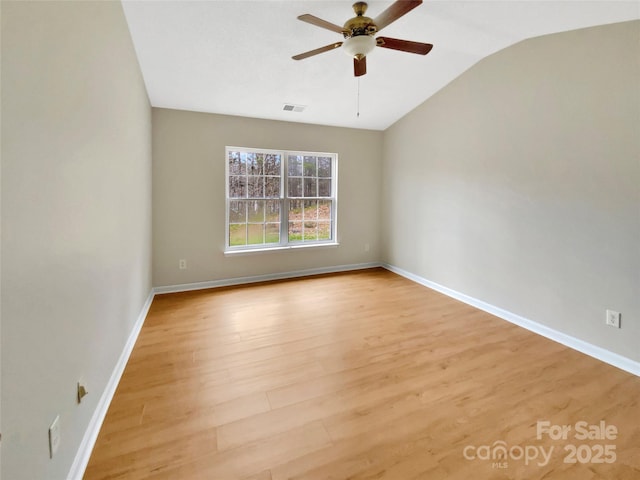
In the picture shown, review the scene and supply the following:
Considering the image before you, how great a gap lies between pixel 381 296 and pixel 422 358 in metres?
1.46

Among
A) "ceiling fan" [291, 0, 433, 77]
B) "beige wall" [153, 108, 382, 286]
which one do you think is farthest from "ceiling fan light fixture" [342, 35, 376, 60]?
"beige wall" [153, 108, 382, 286]

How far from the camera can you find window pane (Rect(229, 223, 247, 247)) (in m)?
4.26

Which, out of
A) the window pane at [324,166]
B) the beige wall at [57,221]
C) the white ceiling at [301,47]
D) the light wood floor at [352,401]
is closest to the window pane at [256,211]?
the window pane at [324,166]

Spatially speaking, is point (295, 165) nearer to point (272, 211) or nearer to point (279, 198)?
point (279, 198)

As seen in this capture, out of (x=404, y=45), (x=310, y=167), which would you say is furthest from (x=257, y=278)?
(x=404, y=45)

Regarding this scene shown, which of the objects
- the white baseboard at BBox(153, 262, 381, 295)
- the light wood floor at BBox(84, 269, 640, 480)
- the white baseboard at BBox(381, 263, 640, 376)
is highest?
the white baseboard at BBox(153, 262, 381, 295)

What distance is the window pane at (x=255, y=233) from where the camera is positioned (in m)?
4.38

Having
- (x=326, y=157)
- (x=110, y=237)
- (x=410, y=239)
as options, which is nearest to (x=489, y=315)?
(x=410, y=239)

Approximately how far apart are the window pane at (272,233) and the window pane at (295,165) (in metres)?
0.84

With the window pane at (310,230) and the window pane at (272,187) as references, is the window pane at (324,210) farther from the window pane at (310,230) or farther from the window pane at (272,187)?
the window pane at (272,187)

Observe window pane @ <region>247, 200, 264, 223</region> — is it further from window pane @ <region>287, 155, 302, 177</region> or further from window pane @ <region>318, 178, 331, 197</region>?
window pane @ <region>318, 178, 331, 197</region>

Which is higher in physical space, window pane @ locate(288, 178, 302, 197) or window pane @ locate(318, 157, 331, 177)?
window pane @ locate(318, 157, 331, 177)

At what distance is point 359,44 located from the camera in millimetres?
2178

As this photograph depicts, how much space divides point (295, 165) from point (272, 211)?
81 centimetres
